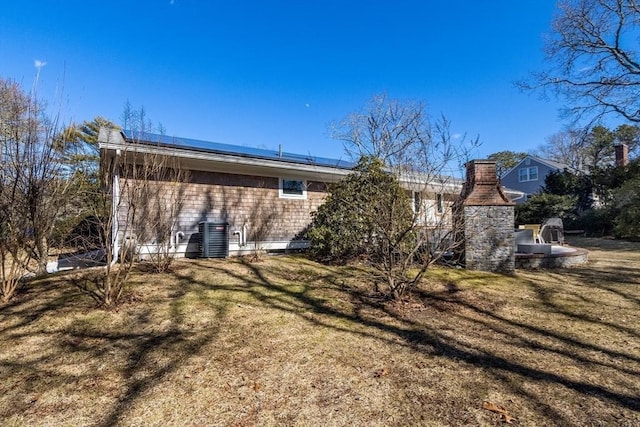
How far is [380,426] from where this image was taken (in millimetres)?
2350

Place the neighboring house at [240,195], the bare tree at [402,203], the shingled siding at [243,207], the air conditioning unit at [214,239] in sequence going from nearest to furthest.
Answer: the bare tree at [402,203] < the neighboring house at [240,195] < the air conditioning unit at [214,239] < the shingled siding at [243,207]

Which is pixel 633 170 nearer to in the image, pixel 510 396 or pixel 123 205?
pixel 510 396

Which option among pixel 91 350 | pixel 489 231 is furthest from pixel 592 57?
pixel 91 350

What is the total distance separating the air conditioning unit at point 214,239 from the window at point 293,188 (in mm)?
2341

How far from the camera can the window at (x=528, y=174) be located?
2899cm

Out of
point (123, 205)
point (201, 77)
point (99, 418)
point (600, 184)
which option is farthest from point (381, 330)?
point (600, 184)

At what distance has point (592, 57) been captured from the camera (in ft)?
46.3

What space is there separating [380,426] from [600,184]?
90.2ft

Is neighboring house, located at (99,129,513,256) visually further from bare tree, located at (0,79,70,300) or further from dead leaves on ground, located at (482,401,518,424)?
dead leaves on ground, located at (482,401,518,424)

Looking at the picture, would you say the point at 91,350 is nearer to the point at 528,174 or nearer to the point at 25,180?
the point at 25,180

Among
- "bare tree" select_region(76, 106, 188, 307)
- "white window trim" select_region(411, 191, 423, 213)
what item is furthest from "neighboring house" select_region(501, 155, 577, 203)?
"bare tree" select_region(76, 106, 188, 307)

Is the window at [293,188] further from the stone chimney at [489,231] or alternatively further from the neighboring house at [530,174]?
the neighboring house at [530,174]

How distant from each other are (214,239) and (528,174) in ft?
101

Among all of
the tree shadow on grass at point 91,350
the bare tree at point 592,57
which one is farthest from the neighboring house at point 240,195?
the bare tree at point 592,57
